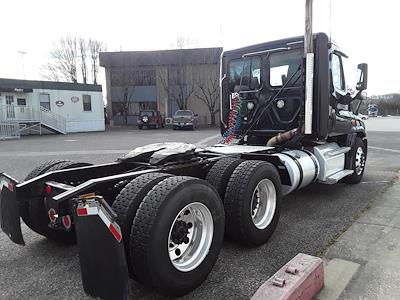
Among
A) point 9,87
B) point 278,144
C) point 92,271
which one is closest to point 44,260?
point 92,271

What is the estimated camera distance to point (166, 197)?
2.74m

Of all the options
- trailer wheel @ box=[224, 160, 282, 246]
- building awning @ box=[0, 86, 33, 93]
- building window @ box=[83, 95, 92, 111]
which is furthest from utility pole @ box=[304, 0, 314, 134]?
building window @ box=[83, 95, 92, 111]

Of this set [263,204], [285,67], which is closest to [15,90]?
[285,67]

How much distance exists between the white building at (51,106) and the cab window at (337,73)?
24472 mm

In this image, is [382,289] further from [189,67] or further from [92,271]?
[189,67]

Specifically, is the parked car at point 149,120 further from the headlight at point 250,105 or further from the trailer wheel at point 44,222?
the trailer wheel at point 44,222

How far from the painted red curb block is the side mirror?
4.50 m

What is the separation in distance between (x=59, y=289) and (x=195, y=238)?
1302mm

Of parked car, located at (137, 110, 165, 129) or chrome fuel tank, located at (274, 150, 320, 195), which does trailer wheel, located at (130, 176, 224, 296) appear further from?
→ parked car, located at (137, 110, 165, 129)

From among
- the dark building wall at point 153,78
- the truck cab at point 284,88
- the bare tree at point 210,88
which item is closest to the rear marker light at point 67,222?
the truck cab at point 284,88

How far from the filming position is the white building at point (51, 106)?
84.0 feet

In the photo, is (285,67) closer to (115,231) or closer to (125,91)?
(115,231)

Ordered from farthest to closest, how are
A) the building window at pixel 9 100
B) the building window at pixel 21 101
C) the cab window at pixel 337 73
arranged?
the building window at pixel 21 101 < the building window at pixel 9 100 < the cab window at pixel 337 73

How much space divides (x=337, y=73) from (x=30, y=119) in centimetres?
2562
